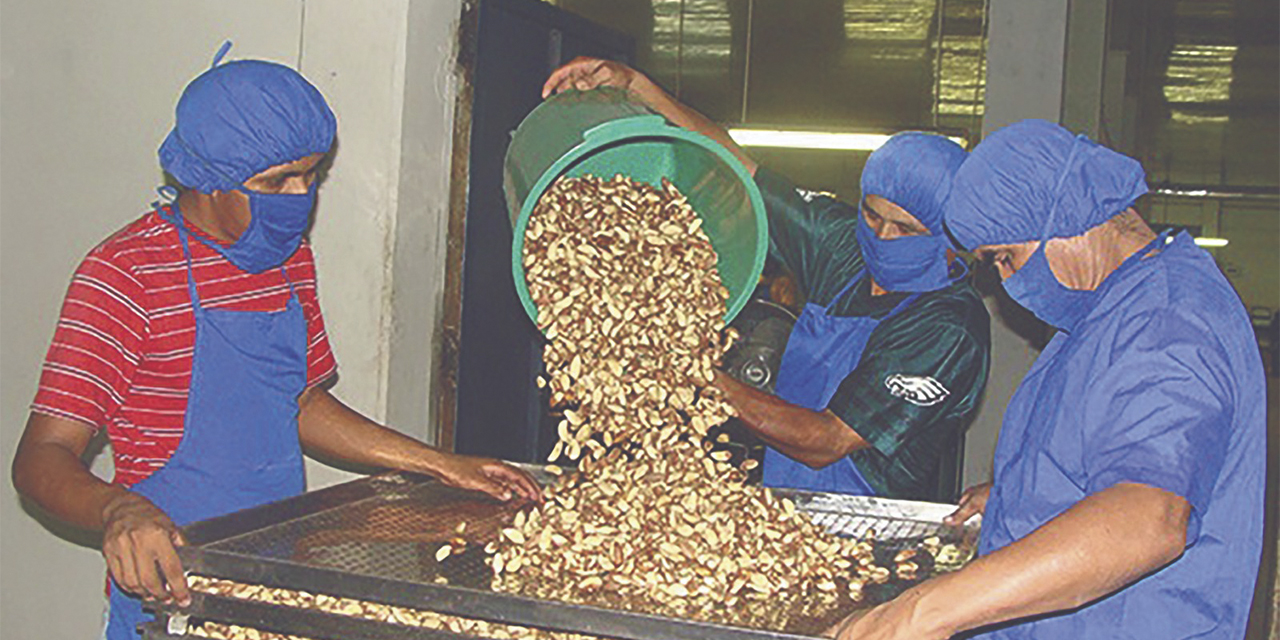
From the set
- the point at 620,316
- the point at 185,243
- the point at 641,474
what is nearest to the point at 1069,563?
the point at 641,474

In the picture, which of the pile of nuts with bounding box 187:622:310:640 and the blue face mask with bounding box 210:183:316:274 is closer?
the pile of nuts with bounding box 187:622:310:640

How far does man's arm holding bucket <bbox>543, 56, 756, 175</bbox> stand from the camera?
272 cm

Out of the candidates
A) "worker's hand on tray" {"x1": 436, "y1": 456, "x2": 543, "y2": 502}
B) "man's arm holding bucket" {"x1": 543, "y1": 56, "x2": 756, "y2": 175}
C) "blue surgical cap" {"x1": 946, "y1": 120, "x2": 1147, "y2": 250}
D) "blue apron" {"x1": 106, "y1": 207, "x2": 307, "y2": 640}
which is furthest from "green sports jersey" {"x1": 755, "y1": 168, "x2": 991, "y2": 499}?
"blue apron" {"x1": 106, "y1": 207, "x2": 307, "y2": 640}

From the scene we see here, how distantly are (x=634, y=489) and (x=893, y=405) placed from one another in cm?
61

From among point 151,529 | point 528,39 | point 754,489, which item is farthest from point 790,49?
point 151,529

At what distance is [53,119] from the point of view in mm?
3105

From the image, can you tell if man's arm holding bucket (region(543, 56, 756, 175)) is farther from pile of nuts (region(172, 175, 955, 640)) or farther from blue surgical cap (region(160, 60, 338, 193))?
blue surgical cap (region(160, 60, 338, 193))

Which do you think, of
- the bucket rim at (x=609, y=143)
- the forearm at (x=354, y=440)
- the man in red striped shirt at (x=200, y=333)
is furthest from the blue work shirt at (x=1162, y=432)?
the man in red striped shirt at (x=200, y=333)

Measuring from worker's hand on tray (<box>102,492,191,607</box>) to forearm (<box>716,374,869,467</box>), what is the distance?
108 centimetres

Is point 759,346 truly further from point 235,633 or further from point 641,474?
point 235,633

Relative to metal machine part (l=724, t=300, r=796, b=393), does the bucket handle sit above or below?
above

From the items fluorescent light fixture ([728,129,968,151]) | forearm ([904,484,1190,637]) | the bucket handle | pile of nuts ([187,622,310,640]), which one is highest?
fluorescent light fixture ([728,129,968,151])

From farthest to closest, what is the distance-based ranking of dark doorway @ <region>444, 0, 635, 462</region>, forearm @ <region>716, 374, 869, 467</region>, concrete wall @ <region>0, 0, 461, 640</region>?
dark doorway @ <region>444, 0, 635, 462</region>, concrete wall @ <region>0, 0, 461, 640</region>, forearm @ <region>716, 374, 869, 467</region>

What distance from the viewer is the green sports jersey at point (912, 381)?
2.69m
